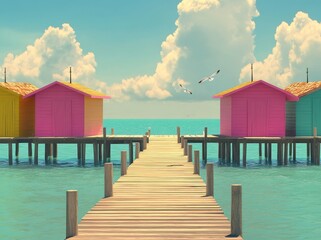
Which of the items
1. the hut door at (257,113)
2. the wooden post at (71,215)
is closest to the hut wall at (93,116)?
the hut door at (257,113)

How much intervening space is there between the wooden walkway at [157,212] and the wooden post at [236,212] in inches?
8.3

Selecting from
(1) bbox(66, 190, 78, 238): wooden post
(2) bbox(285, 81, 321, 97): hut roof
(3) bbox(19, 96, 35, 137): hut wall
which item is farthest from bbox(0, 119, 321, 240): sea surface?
(1) bbox(66, 190, 78, 238): wooden post

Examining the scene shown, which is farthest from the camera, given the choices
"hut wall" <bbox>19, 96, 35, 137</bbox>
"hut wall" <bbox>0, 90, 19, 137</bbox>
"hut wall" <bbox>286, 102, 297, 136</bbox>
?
"hut wall" <bbox>286, 102, 297, 136</bbox>

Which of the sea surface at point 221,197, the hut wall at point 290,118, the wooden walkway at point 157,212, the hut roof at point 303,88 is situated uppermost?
the hut roof at point 303,88

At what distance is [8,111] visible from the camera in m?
39.2

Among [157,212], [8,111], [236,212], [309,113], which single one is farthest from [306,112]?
[236,212]

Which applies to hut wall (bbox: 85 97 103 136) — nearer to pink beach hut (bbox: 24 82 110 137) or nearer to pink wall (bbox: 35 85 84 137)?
pink beach hut (bbox: 24 82 110 137)

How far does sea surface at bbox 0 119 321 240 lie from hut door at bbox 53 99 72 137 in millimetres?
2801

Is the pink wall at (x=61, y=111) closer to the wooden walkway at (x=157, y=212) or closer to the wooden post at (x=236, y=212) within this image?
the wooden walkway at (x=157, y=212)

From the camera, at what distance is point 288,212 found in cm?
2423

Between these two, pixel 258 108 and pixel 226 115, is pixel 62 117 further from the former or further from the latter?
pixel 258 108

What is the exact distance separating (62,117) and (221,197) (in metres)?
14.5

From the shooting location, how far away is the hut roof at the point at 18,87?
1553 inches

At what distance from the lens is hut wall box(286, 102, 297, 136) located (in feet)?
133
